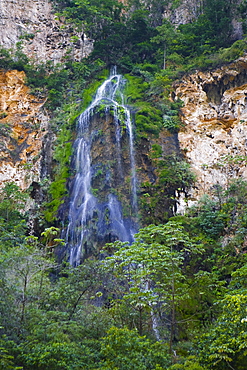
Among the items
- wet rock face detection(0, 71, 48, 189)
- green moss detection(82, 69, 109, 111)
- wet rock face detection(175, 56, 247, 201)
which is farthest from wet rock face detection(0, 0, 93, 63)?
wet rock face detection(175, 56, 247, 201)

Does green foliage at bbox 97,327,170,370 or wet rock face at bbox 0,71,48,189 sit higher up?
wet rock face at bbox 0,71,48,189

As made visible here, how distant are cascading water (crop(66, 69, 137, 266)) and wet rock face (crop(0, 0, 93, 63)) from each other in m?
8.49

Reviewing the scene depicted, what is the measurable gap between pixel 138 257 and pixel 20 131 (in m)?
15.5

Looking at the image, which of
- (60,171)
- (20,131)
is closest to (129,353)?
(60,171)

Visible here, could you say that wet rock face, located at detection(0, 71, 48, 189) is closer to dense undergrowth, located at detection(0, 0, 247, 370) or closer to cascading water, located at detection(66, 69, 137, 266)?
dense undergrowth, located at detection(0, 0, 247, 370)

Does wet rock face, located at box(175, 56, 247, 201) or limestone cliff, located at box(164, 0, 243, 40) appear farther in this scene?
limestone cliff, located at box(164, 0, 243, 40)

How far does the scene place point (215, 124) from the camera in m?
20.4

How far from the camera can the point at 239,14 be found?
2566 centimetres

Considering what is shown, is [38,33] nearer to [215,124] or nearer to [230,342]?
[215,124]

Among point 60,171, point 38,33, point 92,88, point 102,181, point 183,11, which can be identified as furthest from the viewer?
point 183,11

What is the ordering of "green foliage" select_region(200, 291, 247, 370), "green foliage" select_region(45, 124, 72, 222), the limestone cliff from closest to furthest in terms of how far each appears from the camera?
"green foliage" select_region(200, 291, 247, 370) → "green foliage" select_region(45, 124, 72, 222) → the limestone cliff

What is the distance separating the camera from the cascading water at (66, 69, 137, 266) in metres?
15.2

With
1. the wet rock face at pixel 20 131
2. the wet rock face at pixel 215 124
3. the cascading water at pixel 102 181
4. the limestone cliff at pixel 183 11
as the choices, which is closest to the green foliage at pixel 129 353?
the cascading water at pixel 102 181

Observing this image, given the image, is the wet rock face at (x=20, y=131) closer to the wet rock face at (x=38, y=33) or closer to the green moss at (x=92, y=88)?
the green moss at (x=92, y=88)
